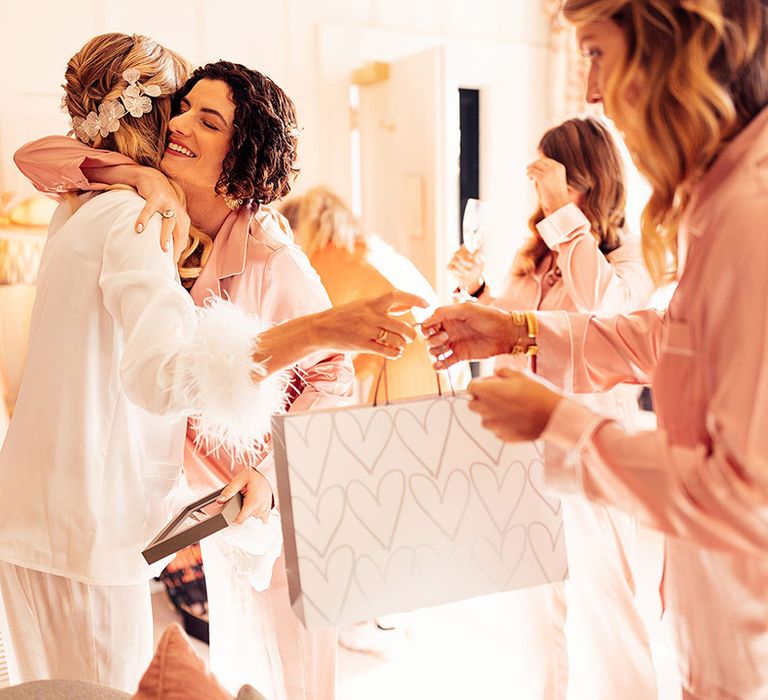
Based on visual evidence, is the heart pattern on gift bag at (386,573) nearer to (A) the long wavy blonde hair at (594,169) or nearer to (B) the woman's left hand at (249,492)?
(B) the woman's left hand at (249,492)

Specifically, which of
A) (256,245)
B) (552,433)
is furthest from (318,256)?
(552,433)

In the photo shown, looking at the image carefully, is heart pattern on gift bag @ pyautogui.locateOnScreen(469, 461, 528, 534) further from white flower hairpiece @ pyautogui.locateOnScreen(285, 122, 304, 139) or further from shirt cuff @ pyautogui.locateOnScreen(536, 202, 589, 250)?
shirt cuff @ pyautogui.locateOnScreen(536, 202, 589, 250)

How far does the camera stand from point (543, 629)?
245cm

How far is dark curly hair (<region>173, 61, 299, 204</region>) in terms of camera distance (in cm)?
167

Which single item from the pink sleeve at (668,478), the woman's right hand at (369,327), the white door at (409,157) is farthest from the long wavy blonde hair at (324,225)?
the pink sleeve at (668,478)

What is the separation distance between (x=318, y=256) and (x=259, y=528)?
1.55 meters

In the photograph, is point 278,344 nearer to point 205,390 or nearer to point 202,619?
point 205,390

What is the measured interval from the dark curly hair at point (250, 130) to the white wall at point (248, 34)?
161 cm

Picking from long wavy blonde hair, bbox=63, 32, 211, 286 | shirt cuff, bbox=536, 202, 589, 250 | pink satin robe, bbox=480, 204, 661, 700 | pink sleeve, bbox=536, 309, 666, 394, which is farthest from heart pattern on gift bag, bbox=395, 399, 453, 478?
shirt cuff, bbox=536, 202, 589, 250

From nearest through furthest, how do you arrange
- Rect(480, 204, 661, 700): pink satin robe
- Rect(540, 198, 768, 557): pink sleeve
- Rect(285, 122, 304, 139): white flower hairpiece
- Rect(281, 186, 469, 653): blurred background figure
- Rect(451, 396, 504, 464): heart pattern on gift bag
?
1. Rect(540, 198, 768, 557): pink sleeve
2. Rect(451, 396, 504, 464): heart pattern on gift bag
3. Rect(285, 122, 304, 139): white flower hairpiece
4. Rect(480, 204, 661, 700): pink satin robe
5. Rect(281, 186, 469, 653): blurred background figure

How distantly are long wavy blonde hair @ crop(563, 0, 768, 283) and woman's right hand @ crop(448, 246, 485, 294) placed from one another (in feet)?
5.54

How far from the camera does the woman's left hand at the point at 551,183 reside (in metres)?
2.55

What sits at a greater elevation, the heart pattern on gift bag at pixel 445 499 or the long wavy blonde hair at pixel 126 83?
the long wavy blonde hair at pixel 126 83

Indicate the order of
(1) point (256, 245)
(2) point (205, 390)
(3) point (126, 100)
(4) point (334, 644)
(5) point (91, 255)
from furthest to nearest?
1. (4) point (334, 644)
2. (1) point (256, 245)
3. (3) point (126, 100)
4. (5) point (91, 255)
5. (2) point (205, 390)
